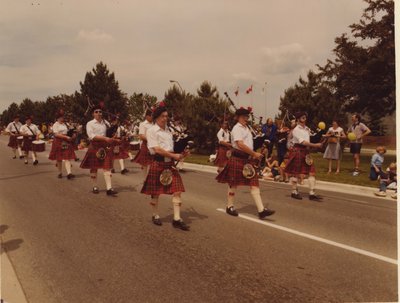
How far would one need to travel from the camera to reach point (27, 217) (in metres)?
7.11

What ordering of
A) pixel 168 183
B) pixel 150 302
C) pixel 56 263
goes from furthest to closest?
pixel 168 183
pixel 56 263
pixel 150 302

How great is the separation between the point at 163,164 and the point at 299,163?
12.7ft

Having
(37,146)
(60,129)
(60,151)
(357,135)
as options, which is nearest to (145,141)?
(60,151)

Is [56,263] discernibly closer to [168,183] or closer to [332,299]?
[168,183]

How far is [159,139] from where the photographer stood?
631 centimetres


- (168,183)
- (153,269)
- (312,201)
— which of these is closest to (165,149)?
(168,183)

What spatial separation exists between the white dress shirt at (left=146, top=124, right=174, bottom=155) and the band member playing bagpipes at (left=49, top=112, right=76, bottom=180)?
21.5 ft

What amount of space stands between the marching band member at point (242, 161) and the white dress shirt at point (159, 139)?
133 cm

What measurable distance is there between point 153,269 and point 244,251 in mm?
1321

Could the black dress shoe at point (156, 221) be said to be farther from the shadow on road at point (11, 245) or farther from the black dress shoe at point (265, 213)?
the shadow on road at point (11, 245)

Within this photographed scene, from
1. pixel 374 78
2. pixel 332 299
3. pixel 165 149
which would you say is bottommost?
pixel 332 299

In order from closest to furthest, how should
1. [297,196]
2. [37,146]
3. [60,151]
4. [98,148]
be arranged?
[297,196]
[98,148]
[60,151]
[37,146]

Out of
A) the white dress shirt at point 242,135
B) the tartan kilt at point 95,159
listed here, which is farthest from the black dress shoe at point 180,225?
the tartan kilt at point 95,159

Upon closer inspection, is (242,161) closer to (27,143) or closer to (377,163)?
(377,163)
